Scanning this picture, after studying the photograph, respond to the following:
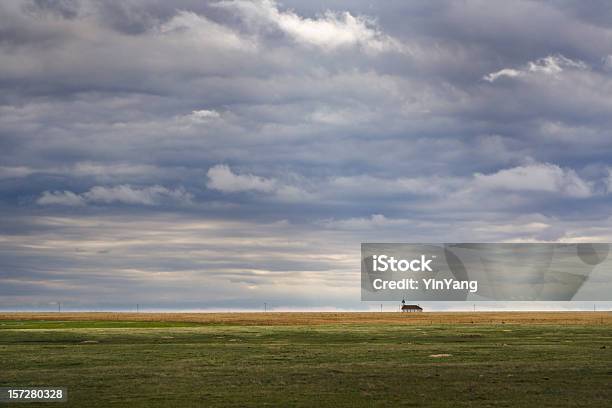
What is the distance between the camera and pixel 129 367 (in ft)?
166

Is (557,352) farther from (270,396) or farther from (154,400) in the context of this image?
(154,400)

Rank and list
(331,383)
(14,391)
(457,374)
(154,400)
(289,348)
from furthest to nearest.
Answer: (289,348) < (457,374) < (331,383) < (14,391) < (154,400)

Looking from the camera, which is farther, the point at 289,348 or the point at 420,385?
the point at 289,348

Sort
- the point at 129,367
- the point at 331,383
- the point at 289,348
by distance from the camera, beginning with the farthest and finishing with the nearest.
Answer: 1. the point at 289,348
2. the point at 129,367
3. the point at 331,383

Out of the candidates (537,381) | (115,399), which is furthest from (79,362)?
(537,381)

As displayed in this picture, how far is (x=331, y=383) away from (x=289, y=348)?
31.2 metres

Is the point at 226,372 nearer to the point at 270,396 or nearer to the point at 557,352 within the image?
the point at 270,396

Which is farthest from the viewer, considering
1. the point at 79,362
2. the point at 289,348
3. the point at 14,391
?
the point at 289,348

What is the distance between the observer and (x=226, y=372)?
46969 mm

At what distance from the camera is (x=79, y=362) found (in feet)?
180

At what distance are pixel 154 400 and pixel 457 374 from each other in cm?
1939

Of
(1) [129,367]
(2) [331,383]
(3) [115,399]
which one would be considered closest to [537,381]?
(2) [331,383]

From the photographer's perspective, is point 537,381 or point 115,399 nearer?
point 115,399

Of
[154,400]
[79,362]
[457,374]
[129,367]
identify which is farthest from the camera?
[79,362]
